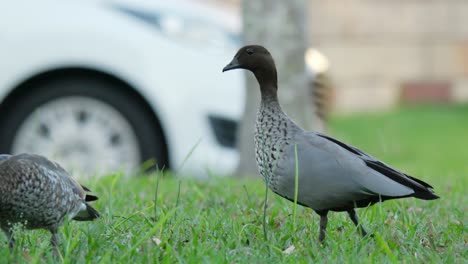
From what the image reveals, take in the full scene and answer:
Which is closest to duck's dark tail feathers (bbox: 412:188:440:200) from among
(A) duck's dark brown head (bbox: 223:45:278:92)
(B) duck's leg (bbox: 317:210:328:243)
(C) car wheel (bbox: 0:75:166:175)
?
A: (B) duck's leg (bbox: 317:210:328:243)

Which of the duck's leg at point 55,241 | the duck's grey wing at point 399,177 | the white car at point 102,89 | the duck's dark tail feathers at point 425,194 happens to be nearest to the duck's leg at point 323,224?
the duck's grey wing at point 399,177

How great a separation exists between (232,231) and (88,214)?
26.2 inches

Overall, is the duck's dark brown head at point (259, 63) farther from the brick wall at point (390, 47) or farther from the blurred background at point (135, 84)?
the brick wall at point (390, 47)

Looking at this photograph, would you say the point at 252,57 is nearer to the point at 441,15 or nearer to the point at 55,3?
the point at 55,3

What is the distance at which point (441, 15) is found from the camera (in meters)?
17.8

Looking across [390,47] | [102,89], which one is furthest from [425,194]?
[390,47]

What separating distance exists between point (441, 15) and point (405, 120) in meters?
3.02

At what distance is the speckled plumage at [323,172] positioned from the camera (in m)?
4.11

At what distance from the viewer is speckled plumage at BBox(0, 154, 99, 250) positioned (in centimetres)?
393

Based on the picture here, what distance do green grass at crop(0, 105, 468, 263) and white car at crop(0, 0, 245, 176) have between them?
1.01 metres

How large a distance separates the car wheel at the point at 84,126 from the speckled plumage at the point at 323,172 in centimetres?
321

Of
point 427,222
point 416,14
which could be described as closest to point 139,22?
point 427,222

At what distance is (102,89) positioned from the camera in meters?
7.61

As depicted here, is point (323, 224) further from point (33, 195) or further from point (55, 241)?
point (33, 195)
